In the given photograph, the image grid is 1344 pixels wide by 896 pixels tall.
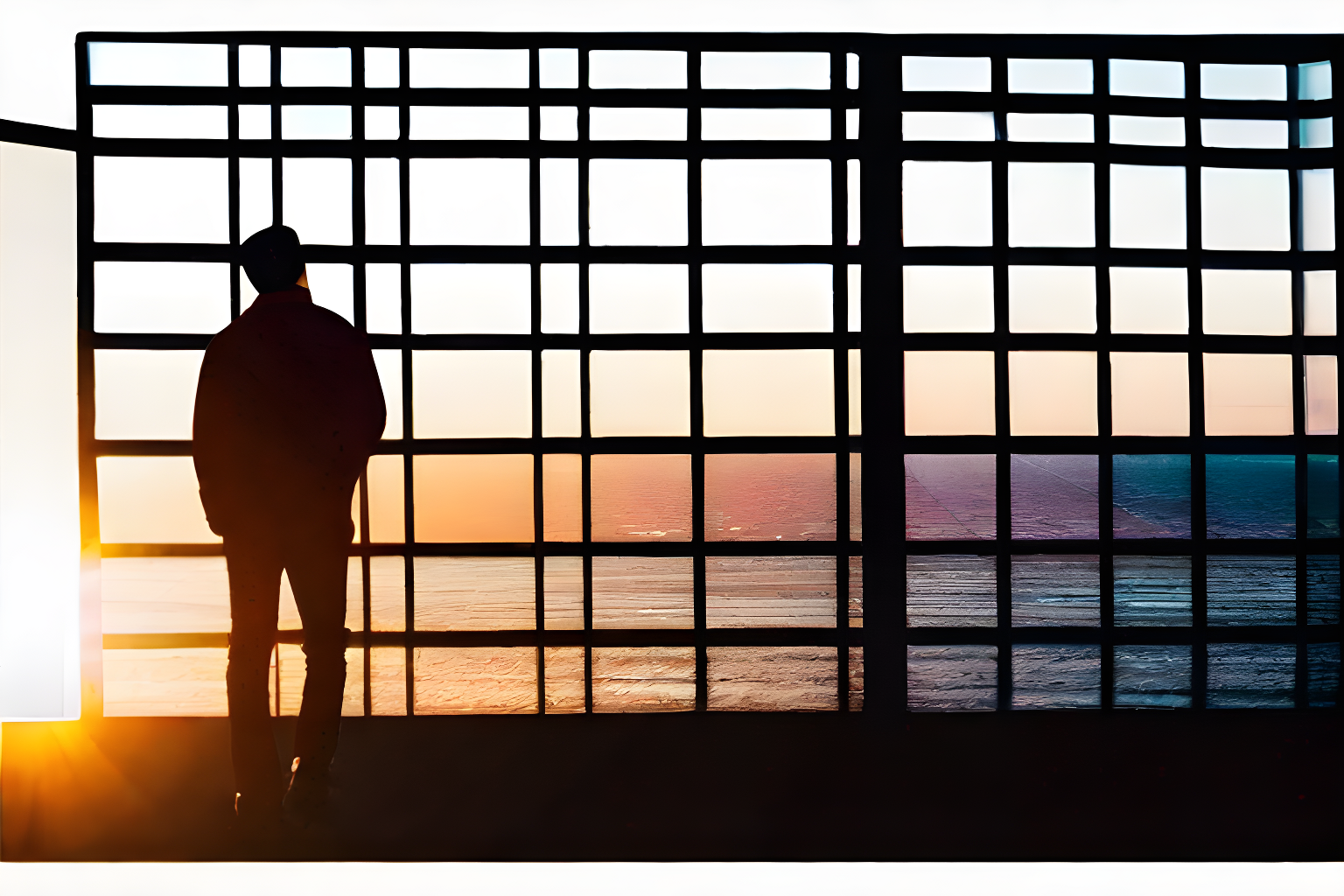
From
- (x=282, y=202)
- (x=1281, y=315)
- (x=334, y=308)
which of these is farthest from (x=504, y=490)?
(x=1281, y=315)

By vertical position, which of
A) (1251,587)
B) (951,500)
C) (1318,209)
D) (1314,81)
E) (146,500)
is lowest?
(1251,587)

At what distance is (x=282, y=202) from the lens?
3.54 meters

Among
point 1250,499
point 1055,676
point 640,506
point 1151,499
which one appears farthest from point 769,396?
point 1250,499

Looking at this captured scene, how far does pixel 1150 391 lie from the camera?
12.1 feet

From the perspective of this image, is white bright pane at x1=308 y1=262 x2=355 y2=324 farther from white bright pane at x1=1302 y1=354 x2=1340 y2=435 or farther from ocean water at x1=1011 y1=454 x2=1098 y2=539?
ocean water at x1=1011 y1=454 x2=1098 y2=539

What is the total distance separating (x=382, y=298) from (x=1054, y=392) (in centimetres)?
298

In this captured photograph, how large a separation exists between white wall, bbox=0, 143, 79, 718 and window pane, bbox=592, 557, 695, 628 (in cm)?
509

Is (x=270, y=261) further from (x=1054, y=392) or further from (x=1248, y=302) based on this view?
(x=1248, y=302)

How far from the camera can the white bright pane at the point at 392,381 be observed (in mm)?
3562

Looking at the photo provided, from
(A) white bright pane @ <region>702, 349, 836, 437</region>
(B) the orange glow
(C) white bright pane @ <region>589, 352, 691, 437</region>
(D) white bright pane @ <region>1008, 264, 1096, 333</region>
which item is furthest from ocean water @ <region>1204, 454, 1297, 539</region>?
(B) the orange glow

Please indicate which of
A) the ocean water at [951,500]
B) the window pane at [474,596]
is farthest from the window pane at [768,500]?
the window pane at [474,596]

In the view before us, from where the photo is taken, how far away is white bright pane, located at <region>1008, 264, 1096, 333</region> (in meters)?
3.67

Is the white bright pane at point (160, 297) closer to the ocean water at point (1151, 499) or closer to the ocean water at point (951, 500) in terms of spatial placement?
the ocean water at point (951, 500)

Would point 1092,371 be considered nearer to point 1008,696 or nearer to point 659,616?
point 1008,696
